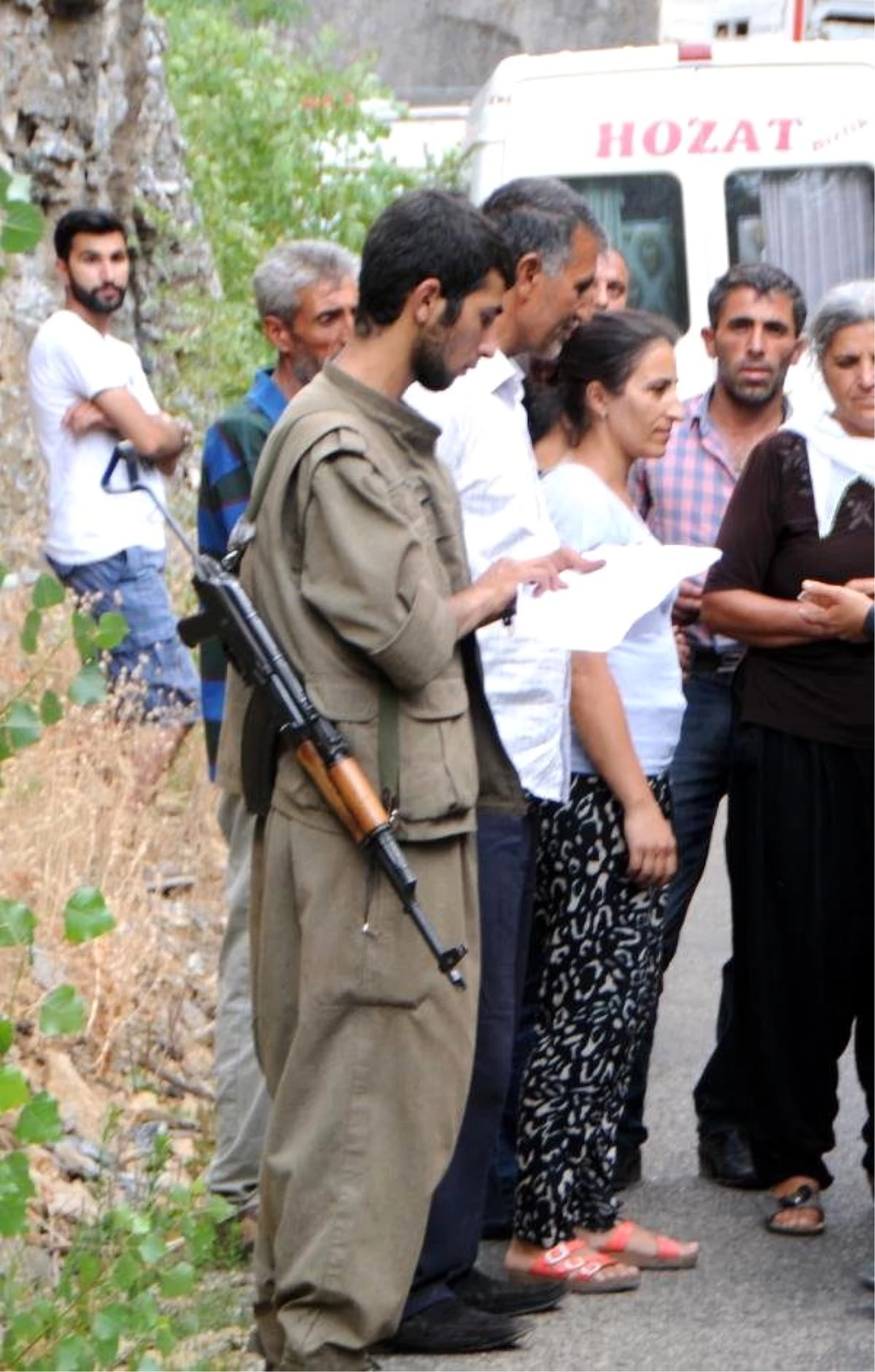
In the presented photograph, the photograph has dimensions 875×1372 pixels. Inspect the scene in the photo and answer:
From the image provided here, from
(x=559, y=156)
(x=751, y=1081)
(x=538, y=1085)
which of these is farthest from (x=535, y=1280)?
(x=559, y=156)

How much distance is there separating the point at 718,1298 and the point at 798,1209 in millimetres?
495

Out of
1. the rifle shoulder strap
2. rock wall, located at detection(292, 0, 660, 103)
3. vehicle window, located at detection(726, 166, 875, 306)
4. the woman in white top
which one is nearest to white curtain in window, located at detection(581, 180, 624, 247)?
vehicle window, located at detection(726, 166, 875, 306)

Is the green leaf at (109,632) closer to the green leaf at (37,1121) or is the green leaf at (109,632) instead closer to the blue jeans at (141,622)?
the green leaf at (37,1121)

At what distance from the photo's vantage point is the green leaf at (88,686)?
12.0 feet

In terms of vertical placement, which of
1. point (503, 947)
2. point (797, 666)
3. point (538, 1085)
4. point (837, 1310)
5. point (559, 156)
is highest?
point (559, 156)

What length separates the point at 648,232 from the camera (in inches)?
464

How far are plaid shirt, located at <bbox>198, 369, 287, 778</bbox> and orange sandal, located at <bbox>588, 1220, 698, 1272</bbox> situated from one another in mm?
1221

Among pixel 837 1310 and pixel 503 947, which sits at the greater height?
pixel 503 947

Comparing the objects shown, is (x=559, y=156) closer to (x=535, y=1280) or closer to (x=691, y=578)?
(x=691, y=578)

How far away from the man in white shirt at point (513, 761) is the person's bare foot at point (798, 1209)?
894 mm

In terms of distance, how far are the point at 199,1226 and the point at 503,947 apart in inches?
40.8

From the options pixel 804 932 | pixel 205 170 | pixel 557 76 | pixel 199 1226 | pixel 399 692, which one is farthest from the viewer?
pixel 205 170

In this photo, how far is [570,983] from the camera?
5438mm

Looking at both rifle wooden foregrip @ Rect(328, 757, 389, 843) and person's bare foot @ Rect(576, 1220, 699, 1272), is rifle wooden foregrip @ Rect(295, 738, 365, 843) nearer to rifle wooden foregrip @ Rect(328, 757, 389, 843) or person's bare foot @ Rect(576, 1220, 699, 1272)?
rifle wooden foregrip @ Rect(328, 757, 389, 843)
